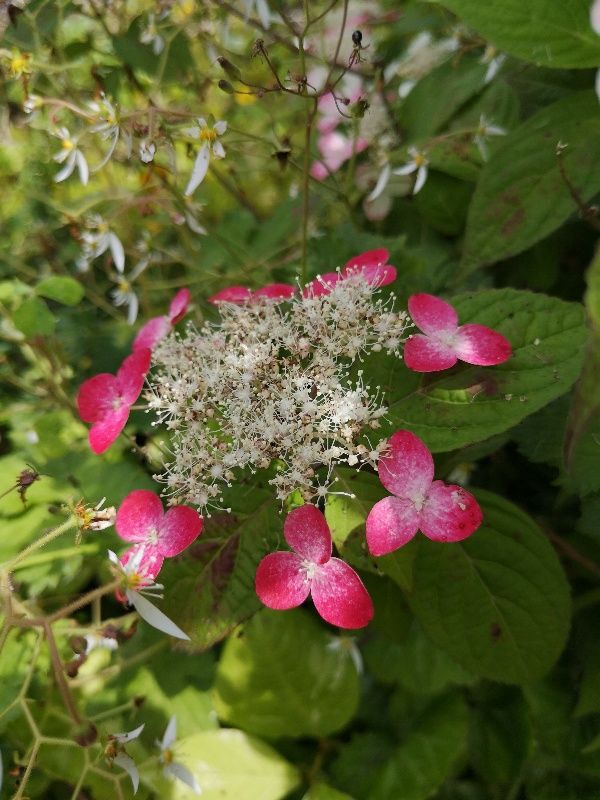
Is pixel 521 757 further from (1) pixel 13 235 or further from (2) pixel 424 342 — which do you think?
(1) pixel 13 235

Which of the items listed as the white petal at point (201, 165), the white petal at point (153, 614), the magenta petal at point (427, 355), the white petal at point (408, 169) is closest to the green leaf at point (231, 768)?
the white petal at point (153, 614)

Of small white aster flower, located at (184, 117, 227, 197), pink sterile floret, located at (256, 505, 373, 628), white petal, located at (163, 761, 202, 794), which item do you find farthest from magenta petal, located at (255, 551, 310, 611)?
small white aster flower, located at (184, 117, 227, 197)

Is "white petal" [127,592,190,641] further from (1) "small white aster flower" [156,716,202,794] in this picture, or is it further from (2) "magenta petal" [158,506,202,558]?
(1) "small white aster flower" [156,716,202,794]

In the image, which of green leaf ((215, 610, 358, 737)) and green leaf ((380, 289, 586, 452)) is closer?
green leaf ((380, 289, 586, 452))

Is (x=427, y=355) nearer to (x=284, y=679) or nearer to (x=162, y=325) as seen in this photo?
(x=162, y=325)

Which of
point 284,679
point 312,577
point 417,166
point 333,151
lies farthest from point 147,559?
point 333,151

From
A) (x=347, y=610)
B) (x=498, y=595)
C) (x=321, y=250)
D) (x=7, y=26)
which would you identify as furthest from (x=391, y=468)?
(x=7, y=26)
